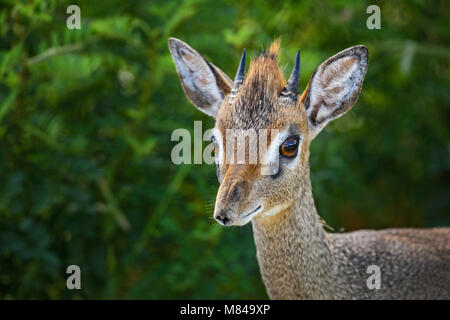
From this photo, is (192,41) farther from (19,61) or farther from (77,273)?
(77,273)

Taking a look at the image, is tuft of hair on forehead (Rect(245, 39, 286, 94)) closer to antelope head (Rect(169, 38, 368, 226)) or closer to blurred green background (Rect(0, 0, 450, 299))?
antelope head (Rect(169, 38, 368, 226))

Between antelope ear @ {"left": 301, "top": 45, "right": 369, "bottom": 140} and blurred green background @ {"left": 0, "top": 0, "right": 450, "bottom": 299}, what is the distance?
1.35 meters

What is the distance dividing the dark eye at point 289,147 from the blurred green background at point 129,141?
1591mm

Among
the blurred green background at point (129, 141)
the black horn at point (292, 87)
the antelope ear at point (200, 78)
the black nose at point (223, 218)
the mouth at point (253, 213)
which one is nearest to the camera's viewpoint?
the black nose at point (223, 218)

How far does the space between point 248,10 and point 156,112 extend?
131 cm

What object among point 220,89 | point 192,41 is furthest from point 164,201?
point 220,89

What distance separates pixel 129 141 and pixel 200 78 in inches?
63.9

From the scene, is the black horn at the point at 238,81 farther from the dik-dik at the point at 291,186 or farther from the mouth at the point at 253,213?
the mouth at the point at 253,213

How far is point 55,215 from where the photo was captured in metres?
4.90

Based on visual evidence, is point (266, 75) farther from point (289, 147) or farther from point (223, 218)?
point (223, 218)

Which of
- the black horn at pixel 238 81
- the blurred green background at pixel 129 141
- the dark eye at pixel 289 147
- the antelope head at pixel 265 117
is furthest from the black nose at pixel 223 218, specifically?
the blurred green background at pixel 129 141

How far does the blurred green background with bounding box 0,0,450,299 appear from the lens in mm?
4516

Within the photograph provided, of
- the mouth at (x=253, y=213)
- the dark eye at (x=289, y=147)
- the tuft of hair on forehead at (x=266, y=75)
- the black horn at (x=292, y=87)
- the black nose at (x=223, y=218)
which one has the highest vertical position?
the tuft of hair on forehead at (x=266, y=75)

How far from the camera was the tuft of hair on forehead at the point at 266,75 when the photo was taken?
3.12 metres
